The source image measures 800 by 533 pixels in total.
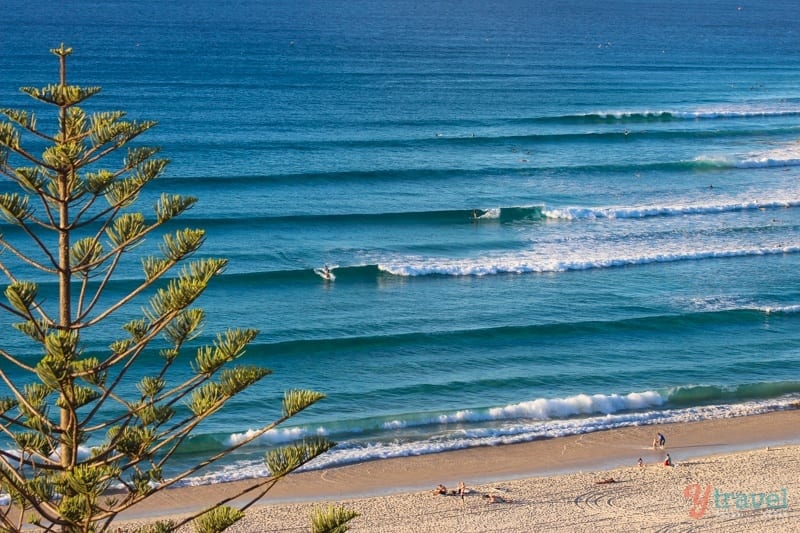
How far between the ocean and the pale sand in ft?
2.15

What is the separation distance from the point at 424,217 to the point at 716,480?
1718cm

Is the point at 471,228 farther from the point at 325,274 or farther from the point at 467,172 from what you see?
the point at 325,274

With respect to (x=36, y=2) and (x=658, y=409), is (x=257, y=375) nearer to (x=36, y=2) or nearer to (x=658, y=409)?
(x=658, y=409)

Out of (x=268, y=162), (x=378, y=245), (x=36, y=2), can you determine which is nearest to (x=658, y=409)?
(x=378, y=245)

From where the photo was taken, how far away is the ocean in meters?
23.6

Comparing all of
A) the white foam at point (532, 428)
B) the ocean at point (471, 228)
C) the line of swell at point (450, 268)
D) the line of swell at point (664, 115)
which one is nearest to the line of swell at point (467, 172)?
the ocean at point (471, 228)

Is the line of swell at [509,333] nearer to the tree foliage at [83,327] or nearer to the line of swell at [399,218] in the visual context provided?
the line of swell at [399,218]

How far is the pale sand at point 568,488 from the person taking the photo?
17984 mm

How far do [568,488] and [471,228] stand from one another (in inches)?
645

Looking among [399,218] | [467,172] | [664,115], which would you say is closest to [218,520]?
[399,218]

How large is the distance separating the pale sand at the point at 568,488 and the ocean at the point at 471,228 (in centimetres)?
66

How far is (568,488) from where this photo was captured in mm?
19281

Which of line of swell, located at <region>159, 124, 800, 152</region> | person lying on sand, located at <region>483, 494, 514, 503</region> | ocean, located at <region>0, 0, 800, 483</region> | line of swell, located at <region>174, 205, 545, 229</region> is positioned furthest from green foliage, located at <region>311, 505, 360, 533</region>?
line of swell, located at <region>159, 124, 800, 152</region>

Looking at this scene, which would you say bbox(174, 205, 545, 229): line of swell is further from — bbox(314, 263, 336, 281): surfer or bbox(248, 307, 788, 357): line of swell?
bbox(248, 307, 788, 357): line of swell
